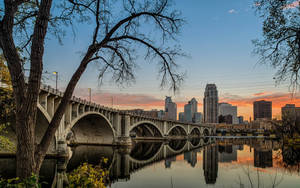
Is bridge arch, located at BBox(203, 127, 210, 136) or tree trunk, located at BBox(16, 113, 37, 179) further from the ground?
tree trunk, located at BBox(16, 113, 37, 179)

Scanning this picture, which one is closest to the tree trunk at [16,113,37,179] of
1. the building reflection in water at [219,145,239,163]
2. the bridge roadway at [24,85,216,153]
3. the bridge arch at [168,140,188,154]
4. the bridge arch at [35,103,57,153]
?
the bridge roadway at [24,85,216,153]

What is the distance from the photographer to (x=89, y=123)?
6450cm

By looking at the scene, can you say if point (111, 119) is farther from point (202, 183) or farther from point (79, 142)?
point (202, 183)

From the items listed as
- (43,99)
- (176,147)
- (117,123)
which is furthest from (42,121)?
(176,147)

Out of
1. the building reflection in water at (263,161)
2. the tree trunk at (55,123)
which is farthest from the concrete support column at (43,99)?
the building reflection in water at (263,161)

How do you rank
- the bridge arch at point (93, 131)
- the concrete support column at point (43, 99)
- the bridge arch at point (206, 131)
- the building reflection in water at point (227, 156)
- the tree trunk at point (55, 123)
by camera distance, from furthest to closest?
the bridge arch at point (206, 131) → the bridge arch at point (93, 131) → the building reflection in water at point (227, 156) → the concrete support column at point (43, 99) → the tree trunk at point (55, 123)

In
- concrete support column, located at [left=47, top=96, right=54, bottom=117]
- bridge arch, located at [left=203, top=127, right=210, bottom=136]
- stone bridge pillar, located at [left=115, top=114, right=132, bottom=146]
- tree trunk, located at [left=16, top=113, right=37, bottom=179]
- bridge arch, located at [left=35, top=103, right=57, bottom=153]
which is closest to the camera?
tree trunk, located at [left=16, top=113, right=37, bottom=179]

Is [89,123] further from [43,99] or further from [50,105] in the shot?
[43,99]

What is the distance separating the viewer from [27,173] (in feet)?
18.8

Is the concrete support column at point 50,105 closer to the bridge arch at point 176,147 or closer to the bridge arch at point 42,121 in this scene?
the bridge arch at point 42,121

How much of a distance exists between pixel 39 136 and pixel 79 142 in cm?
3514

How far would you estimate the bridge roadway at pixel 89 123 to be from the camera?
3528 centimetres

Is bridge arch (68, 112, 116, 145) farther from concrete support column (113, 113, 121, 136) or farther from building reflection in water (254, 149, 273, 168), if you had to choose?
building reflection in water (254, 149, 273, 168)

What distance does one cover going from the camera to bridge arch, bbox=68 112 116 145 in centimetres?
6286
